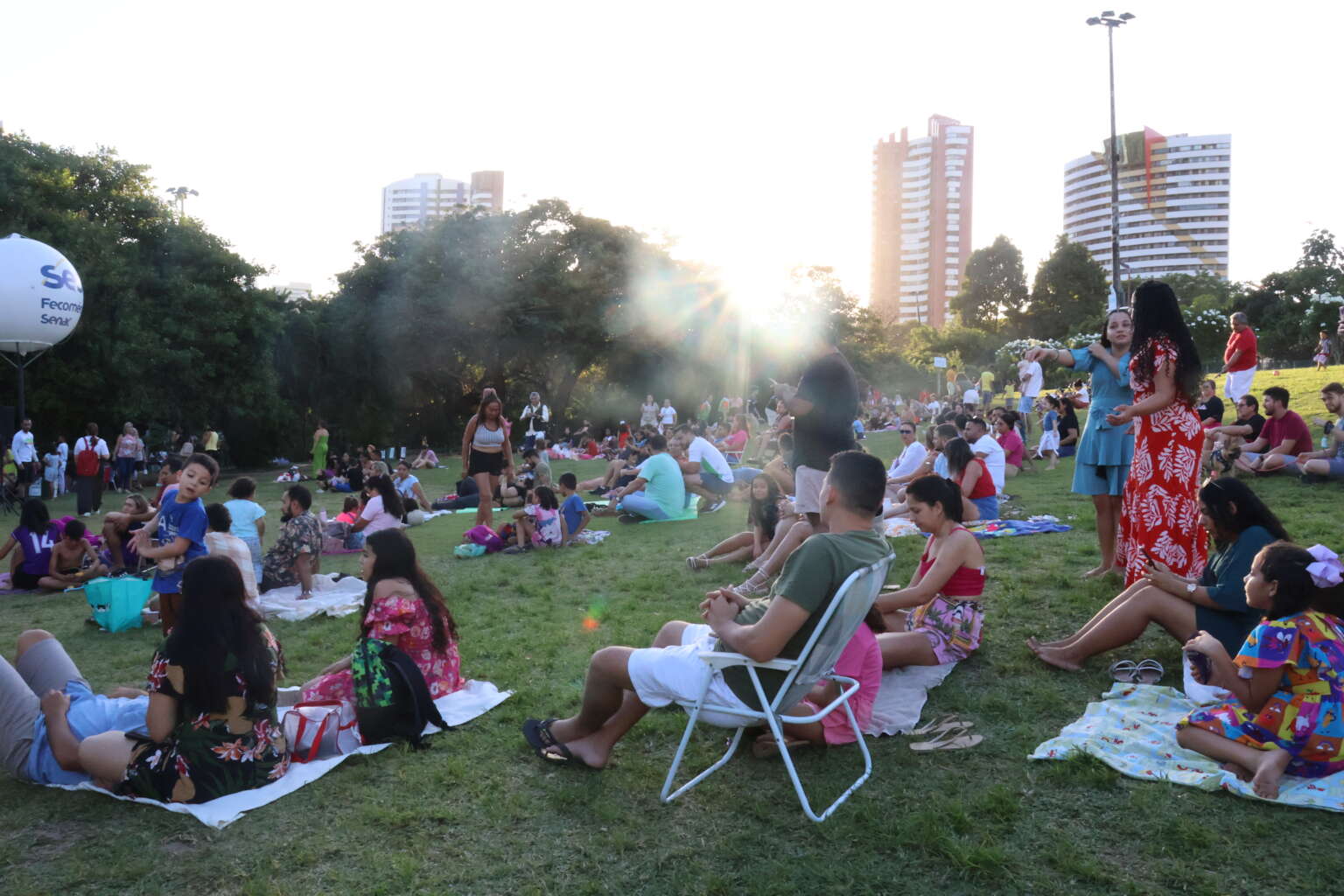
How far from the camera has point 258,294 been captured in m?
27.1

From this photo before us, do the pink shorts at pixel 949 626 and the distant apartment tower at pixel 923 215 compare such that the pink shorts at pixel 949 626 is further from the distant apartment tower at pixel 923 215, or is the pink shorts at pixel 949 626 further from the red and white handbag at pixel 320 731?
the distant apartment tower at pixel 923 215

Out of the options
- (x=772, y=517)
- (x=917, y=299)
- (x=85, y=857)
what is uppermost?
(x=917, y=299)

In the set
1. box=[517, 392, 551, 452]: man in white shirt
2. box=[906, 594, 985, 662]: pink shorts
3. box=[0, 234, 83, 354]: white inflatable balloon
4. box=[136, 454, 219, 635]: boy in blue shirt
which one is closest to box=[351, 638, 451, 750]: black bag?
box=[136, 454, 219, 635]: boy in blue shirt

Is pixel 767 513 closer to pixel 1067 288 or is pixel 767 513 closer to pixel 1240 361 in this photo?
pixel 1240 361

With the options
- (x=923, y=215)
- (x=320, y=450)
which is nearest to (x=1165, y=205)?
(x=923, y=215)

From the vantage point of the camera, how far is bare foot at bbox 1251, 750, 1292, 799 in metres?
3.47

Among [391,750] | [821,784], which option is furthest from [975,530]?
[391,750]

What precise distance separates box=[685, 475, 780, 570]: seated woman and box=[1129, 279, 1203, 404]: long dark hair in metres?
3.27

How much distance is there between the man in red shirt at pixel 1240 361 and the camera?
13.4m

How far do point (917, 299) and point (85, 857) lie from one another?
135 meters

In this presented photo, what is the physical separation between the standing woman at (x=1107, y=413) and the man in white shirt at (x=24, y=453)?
59.6 feet

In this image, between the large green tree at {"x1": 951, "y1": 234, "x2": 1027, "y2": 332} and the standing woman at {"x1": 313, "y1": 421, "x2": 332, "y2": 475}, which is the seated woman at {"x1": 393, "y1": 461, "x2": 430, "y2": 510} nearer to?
the standing woman at {"x1": 313, "y1": 421, "x2": 332, "y2": 475}

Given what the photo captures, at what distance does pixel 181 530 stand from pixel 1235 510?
20.3ft

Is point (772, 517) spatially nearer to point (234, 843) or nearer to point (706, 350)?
point (234, 843)
